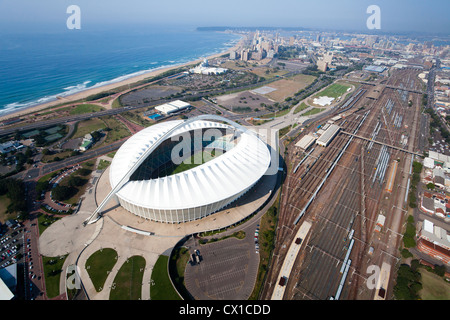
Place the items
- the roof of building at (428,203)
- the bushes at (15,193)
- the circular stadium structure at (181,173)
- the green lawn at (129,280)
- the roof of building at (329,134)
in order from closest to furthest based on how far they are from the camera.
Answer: the green lawn at (129,280) < the circular stadium structure at (181,173) < the bushes at (15,193) < the roof of building at (428,203) < the roof of building at (329,134)

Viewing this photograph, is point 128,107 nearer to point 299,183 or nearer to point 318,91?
point 299,183

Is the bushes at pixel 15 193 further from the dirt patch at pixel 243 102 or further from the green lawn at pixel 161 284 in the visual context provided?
the dirt patch at pixel 243 102

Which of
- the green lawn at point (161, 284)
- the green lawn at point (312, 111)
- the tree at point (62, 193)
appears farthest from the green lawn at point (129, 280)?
the green lawn at point (312, 111)

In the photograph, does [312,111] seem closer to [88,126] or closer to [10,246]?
[88,126]

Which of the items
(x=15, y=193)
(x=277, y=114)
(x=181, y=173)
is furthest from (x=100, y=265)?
(x=277, y=114)

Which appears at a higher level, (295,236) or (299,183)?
(299,183)
